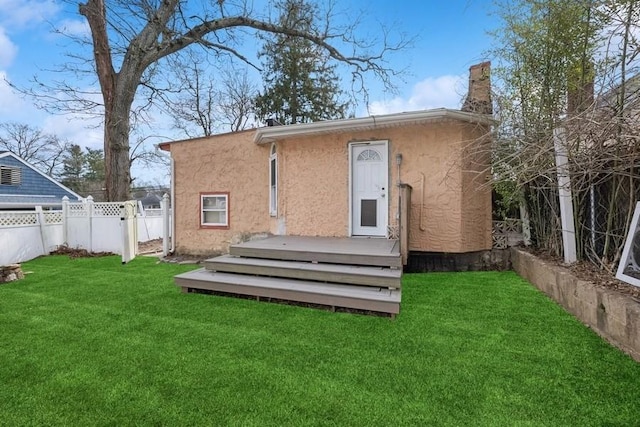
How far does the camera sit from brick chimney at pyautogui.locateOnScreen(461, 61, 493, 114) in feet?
21.0

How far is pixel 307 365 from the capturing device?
9.12 ft

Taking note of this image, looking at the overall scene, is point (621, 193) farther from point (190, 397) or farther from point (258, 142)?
point (258, 142)

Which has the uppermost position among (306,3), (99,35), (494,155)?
(306,3)

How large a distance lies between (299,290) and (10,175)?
735 inches

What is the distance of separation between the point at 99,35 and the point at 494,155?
456 inches

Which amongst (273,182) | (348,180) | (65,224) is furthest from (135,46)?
(348,180)

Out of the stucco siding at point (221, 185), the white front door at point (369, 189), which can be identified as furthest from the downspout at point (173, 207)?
the white front door at point (369, 189)

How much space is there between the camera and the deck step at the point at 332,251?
15.6 feet

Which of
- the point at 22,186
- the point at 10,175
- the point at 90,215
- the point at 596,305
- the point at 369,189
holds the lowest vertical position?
the point at 596,305

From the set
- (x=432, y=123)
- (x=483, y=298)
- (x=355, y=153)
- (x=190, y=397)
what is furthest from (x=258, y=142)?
(x=190, y=397)

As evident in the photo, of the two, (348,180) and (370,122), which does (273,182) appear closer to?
(348,180)

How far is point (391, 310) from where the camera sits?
383 centimetres

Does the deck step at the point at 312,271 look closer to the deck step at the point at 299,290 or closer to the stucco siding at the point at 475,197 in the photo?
the deck step at the point at 299,290

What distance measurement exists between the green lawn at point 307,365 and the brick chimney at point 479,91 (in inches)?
145
